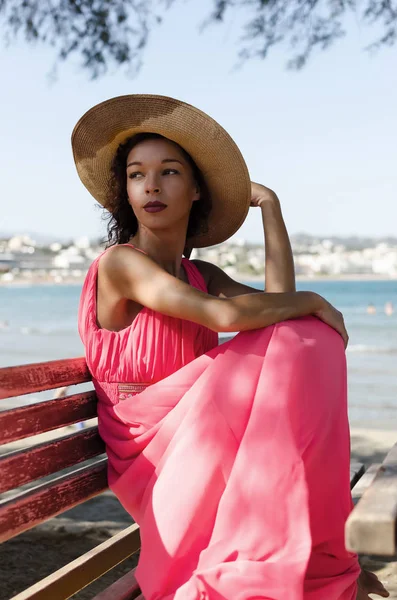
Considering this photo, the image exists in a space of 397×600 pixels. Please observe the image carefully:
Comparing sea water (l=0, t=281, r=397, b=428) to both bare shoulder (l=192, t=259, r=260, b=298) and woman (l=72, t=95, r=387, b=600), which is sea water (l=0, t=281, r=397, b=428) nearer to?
bare shoulder (l=192, t=259, r=260, b=298)

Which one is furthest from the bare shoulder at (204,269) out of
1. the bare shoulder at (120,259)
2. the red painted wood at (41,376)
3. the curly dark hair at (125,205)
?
the red painted wood at (41,376)

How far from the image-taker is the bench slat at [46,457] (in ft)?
7.19

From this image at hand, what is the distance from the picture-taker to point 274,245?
2.85 metres

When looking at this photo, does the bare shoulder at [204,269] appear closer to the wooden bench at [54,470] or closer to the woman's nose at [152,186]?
the woman's nose at [152,186]

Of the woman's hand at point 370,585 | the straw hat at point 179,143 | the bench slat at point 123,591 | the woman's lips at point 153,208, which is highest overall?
the straw hat at point 179,143

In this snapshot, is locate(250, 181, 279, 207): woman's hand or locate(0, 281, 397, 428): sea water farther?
locate(0, 281, 397, 428): sea water

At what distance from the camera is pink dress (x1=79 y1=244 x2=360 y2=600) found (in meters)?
2.01

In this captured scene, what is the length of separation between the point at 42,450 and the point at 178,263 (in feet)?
2.86

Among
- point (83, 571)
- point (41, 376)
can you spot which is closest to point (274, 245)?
point (41, 376)

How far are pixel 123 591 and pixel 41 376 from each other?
66 centimetres

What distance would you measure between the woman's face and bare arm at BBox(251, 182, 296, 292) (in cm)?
36

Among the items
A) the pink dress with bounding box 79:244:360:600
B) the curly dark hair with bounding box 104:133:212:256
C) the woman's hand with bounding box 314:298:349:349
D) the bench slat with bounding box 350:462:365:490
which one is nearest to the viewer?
the pink dress with bounding box 79:244:360:600

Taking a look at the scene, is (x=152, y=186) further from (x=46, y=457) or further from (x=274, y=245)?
(x=46, y=457)

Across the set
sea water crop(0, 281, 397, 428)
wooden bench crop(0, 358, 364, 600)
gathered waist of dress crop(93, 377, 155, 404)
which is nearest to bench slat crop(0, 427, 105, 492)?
wooden bench crop(0, 358, 364, 600)
